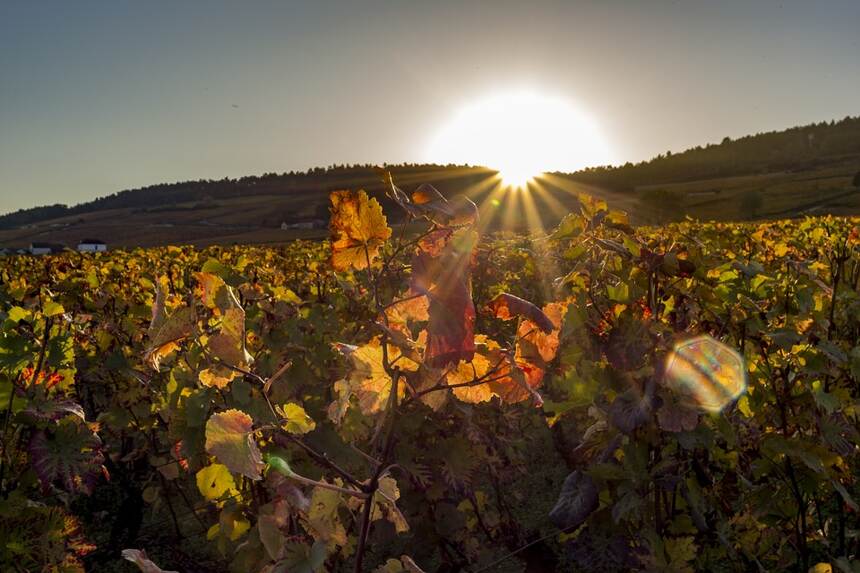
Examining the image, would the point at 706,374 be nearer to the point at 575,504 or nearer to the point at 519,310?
the point at 575,504

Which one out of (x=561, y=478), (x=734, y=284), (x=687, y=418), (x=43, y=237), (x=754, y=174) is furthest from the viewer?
(x=754, y=174)

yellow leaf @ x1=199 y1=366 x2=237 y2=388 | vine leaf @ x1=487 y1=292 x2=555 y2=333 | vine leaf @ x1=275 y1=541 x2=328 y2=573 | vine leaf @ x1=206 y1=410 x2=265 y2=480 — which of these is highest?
vine leaf @ x1=487 y1=292 x2=555 y2=333

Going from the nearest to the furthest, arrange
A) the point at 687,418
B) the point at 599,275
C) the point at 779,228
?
the point at 687,418
the point at 599,275
the point at 779,228

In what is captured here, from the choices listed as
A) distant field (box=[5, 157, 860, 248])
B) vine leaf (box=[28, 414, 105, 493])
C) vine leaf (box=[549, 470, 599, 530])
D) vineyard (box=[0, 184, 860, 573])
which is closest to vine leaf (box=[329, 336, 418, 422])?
vineyard (box=[0, 184, 860, 573])

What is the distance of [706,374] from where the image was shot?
1.54m

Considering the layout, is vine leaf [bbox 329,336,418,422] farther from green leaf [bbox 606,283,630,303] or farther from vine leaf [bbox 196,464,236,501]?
vine leaf [bbox 196,464,236,501]

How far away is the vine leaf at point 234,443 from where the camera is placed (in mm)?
875

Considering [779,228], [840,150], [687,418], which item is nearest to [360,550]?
[687,418]

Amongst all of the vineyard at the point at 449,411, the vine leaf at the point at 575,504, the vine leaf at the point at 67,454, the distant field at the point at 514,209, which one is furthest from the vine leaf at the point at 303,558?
the distant field at the point at 514,209

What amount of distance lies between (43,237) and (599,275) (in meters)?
107

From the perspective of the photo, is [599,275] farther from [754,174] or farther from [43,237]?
[754,174]

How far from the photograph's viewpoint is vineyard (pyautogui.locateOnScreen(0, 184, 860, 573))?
3.18ft

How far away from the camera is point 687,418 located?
1.56 m

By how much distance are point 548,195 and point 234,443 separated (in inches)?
3032
